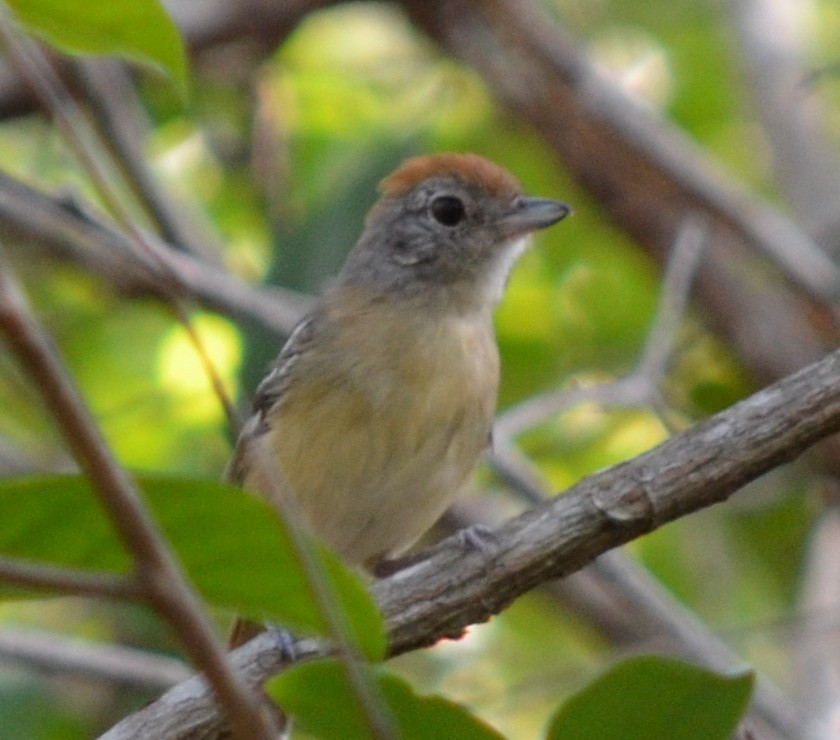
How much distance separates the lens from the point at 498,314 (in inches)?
236

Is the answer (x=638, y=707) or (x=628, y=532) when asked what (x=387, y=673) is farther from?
(x=628, y=532)

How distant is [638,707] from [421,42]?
4862mm

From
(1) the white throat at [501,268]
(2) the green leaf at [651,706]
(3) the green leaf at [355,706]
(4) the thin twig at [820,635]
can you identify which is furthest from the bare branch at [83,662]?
(2) the green leaf at [651,706]

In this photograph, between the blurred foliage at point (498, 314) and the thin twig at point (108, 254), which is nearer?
the thin twig at point (108, 254)

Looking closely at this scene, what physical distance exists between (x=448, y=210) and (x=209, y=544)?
3.18 meters

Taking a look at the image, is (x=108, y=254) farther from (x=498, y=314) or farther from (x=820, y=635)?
(x=820, y=635)

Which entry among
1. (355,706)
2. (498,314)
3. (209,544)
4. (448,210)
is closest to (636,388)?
(448,210)

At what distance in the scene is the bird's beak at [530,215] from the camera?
4.85 m

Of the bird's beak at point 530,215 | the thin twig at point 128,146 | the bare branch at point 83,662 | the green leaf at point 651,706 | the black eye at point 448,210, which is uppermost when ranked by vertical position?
the thin twig at point 128,146

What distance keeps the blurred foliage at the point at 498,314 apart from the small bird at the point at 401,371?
0.59 m

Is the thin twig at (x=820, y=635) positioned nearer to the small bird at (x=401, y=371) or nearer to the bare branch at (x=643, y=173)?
the bare branch at (x=643, y=173)

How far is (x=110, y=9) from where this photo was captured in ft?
7.32

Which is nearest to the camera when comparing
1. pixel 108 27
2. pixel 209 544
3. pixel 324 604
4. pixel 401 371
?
pixel 324 604

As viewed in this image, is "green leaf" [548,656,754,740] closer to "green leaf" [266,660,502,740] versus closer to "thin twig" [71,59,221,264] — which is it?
"green leaf" [266,660,502,740]
